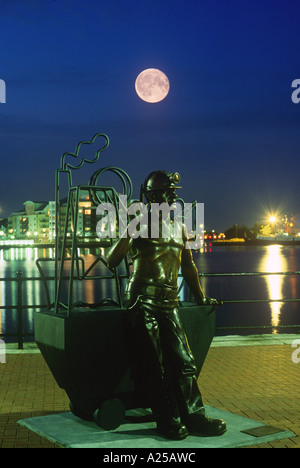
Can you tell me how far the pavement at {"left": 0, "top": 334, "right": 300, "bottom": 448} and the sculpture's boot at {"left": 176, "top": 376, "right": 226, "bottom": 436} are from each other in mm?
369

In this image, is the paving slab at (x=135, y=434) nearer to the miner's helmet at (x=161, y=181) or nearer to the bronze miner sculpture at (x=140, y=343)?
the bronze miner sculpture at (x=140, y=343)

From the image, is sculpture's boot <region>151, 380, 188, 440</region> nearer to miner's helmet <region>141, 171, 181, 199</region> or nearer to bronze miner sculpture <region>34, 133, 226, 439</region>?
bronze miner sculpture <region>34, 133, 226, 439</region>

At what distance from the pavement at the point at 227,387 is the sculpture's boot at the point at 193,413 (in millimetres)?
369

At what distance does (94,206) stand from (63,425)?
1933 mm

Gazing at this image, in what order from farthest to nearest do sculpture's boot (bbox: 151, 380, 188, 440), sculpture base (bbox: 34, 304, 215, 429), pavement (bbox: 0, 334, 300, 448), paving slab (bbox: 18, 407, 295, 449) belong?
pavement (bbox: 0, 334, 300, 448), sculpture base (bbox: 34, 304, 215, 429), sculpture's boot (bbox: 151, 380, 188, 440), paving slab (bbox: 18, 407, 295, 449)

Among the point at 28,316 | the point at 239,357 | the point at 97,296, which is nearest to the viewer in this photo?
the point at 239,357

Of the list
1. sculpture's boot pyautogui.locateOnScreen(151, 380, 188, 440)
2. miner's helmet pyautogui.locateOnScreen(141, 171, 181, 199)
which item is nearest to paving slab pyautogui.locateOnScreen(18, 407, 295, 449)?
sculpture's boot pyautogui.locateOnScreen(151, 380, 188, 440)

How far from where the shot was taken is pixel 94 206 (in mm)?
5812

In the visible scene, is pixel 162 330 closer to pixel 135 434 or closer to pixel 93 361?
pixel 93 361

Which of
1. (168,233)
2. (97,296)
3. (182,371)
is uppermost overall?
(168,233)

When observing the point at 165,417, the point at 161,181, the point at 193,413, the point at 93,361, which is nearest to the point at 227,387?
the point at 193,413

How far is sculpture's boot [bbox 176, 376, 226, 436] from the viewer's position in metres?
5.10
